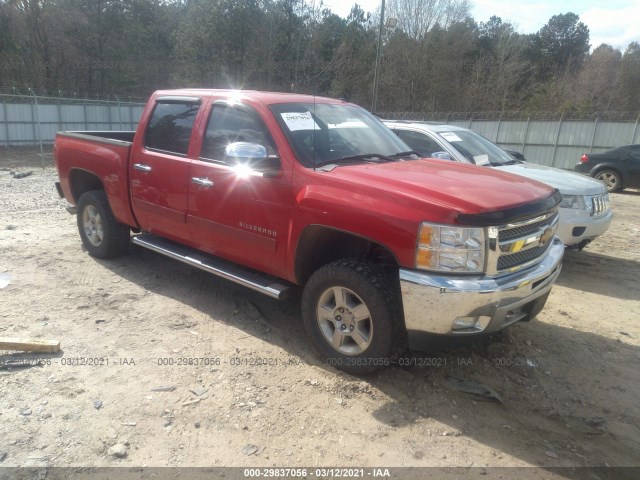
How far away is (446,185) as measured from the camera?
3400 millimetres

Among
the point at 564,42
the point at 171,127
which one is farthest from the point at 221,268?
the point at 564,42

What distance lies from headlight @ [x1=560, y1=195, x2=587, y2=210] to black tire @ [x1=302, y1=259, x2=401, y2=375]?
3.65 m

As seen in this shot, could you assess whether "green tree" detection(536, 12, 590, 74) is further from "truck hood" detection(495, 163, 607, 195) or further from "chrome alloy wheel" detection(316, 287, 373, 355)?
"chrome alloy wheel" detection(316, 287, 373, 355)

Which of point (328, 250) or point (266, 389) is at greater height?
point (328, 250)

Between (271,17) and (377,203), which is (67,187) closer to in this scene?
(377,203)

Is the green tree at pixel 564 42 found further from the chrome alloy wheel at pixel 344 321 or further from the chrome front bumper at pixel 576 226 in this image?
the chrome alloy wheel at pixel 344 321

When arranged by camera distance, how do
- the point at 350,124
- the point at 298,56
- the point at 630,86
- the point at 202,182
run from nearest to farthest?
Answer: the point at 202,182, the point at 350,124, the point at 298,56, the point at 630,86

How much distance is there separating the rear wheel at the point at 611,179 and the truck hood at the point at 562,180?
868cm

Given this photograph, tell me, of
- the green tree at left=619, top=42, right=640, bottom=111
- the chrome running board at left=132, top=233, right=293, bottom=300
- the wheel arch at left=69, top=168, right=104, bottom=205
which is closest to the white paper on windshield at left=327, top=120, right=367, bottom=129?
the chrome running board at left=132, top=233, right=293, bottom=300

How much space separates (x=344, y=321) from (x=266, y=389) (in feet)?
2.40

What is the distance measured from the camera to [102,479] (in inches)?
102

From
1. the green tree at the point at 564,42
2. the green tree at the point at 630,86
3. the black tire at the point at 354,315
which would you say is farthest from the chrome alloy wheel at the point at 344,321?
the green tree at the point at 564,42

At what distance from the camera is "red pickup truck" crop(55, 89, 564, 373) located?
310cm

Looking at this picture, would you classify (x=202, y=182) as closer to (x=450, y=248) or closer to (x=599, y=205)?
(x=450, y=248)
